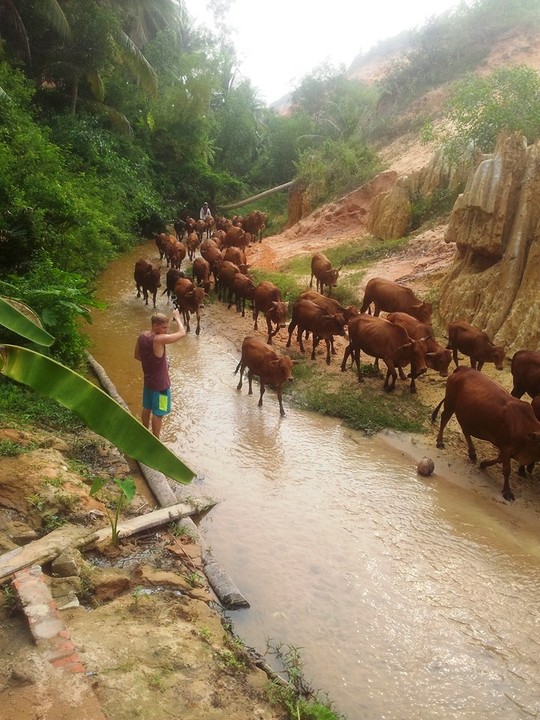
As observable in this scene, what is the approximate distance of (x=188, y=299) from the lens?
13.5m

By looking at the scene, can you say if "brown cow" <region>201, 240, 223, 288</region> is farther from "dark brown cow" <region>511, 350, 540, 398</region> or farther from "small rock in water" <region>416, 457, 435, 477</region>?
"small rock in water" <region>416, 457, 435, 477</region>

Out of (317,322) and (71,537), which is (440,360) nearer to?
(317,322)

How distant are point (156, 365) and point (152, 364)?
0.17 ft

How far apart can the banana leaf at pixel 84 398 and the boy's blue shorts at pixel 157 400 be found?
17.3ft

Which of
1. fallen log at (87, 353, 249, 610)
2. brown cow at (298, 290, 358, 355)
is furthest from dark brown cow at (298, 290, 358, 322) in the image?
fallen log at (87, 353, 249, 610)

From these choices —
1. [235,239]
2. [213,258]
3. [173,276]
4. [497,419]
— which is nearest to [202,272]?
[213,258]

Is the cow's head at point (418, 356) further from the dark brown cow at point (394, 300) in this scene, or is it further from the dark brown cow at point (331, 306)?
the dark brown cow at point (331, 306)

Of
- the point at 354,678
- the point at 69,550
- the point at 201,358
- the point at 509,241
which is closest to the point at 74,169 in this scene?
the point at 201,358

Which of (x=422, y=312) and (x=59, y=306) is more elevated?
(x=422, y=312)

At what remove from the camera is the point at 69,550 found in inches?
201

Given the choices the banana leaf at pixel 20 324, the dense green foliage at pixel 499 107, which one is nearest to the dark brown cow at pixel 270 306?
the dense green foliage at pixel 499 107

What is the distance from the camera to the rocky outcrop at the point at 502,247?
10.8 meters

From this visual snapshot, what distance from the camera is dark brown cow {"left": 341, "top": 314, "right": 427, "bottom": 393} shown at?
10.1 m

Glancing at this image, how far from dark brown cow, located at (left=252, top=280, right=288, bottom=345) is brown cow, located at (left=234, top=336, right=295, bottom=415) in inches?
87.8
